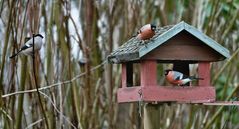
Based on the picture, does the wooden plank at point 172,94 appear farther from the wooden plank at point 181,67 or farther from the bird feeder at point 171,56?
the wooden plank at point 181,67

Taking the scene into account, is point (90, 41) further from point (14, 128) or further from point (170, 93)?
point (170, 93)

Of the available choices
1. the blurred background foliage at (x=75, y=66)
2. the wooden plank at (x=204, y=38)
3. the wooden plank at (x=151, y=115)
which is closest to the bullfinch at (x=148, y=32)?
the wooden plank at (x=204, y=38)

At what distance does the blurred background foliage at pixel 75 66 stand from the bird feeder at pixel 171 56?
0.34 meters

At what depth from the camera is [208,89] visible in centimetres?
223

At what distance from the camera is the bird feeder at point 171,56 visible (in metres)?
2.13

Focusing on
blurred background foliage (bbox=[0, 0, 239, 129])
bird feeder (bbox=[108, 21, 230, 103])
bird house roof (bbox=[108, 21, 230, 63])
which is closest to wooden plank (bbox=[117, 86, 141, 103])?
bird feeder (bbox=[108, 21, 230, 103])

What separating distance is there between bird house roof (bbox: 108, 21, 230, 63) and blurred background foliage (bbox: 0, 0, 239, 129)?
365 millimetres

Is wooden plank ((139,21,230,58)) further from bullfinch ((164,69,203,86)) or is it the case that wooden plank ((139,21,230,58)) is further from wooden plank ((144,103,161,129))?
wooden plank ((144,103,161,129))

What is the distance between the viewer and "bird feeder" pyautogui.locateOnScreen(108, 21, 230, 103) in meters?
2.13

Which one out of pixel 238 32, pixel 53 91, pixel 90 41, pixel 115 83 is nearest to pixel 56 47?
pixel 90 41

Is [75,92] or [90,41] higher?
[90,41]

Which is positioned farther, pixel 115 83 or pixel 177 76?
pixel 115 83

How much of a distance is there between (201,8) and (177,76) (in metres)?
1.28

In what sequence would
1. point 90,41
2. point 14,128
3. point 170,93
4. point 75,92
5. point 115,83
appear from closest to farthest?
1. point 170,93
2. point 14,128
3. point 75,92
4. point 90,41
5. point 115,83
